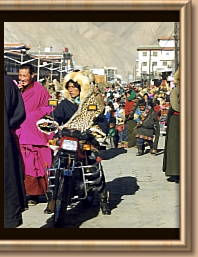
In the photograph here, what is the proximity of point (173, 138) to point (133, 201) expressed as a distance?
27.8 inches

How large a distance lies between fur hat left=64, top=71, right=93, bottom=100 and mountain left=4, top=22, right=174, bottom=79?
0.30ft

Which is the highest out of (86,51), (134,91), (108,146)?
(86,51)

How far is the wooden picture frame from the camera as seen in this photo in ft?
17.6

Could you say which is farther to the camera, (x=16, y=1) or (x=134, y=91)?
(x=134, y=91)

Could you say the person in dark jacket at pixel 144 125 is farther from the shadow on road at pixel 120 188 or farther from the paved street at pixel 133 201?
the shadow on road at pixel 120 188

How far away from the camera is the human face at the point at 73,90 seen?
5.72 metres

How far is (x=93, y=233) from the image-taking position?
5.53m

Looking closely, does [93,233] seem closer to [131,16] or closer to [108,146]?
[108,146]

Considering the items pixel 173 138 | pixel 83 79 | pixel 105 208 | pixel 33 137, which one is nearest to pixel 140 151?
pixel 173 138

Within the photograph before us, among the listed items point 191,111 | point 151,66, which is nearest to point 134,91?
point 151,66

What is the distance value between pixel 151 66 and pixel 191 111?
63cm

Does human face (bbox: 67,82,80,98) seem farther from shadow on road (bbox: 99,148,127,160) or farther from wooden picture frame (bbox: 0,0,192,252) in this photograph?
wooden picture frame (bbox: 0,0,192,252)

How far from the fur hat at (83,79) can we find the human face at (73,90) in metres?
0.03

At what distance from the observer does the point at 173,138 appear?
18.2ft
